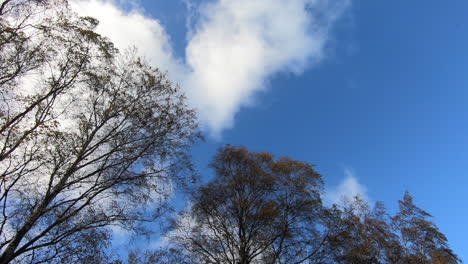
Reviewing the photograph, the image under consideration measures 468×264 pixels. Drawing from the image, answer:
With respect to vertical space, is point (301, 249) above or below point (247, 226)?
below

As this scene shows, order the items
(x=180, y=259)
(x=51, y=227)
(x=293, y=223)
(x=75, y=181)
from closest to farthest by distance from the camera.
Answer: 1. (x=51, y=227)
2. (x=75, y=181)
3. (x=180, y=259)
4. (x=293, y=223)

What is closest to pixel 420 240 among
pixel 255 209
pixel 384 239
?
pixel 384 239

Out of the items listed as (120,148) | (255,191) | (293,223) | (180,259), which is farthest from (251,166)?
(120,148)

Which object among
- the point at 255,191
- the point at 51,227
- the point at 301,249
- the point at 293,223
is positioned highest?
the point at 255,191

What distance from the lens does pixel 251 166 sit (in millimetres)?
15273

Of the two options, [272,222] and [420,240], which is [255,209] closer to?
[272,222]

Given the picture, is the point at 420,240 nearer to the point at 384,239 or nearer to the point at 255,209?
the point at 384,239

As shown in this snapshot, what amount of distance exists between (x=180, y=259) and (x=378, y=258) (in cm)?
1145

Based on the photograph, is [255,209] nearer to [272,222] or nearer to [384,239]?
[272,222]

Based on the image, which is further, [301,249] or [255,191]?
[255,191]

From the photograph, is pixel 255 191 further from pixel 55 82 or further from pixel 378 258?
pixel 55 82

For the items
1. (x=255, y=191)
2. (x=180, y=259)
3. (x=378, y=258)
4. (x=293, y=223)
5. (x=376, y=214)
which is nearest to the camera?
(x=180, y=259)

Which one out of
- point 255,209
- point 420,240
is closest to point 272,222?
point 255,209

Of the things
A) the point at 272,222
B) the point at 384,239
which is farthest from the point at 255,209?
the point at 384,239
